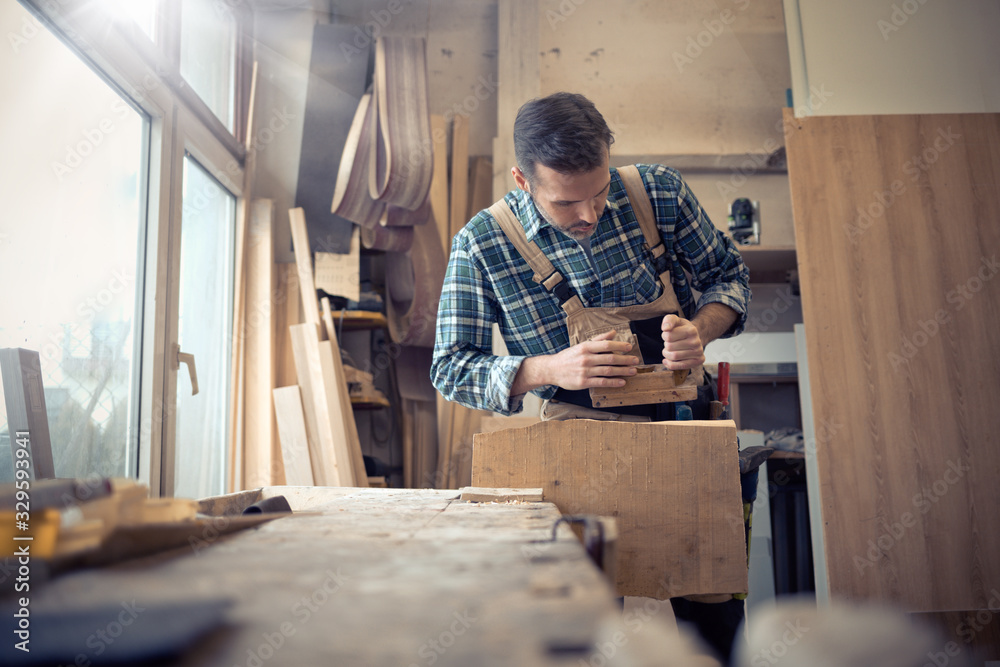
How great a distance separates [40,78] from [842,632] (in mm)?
2047

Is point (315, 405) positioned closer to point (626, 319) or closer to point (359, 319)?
point (359, 319)

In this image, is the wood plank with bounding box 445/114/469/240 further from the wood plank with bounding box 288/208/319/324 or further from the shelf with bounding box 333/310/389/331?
the wood plank with bounding box 288/208/319/324

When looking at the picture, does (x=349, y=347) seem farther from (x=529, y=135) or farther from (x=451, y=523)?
(x=451, y=523)

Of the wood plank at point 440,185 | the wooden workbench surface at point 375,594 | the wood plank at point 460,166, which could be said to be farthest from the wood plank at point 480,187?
the wooden workbench surface at point 375,594

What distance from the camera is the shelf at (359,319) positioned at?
3137 mm

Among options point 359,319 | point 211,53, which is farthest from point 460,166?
point 211,53

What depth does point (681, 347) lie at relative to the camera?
57.1 inches

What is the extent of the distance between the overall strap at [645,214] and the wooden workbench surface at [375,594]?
1059 mm

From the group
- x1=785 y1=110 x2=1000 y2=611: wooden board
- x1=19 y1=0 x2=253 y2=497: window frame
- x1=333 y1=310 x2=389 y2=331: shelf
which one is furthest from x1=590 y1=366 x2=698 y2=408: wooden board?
x1=333 y1=310 x2=389 y2=331: shelf

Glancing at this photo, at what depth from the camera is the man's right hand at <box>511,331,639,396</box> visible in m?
1.44

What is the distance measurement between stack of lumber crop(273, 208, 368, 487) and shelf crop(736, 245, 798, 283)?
1.87 m

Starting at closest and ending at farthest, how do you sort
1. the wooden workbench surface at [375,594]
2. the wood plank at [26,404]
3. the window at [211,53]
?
the wooden workbench surface at [375,594] → the wood plank at [26,404] → the window at [211,53]

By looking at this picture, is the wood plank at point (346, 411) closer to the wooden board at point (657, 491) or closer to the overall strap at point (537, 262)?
the overall strap at point (537, 262)

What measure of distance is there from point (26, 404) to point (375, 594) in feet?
4.05
